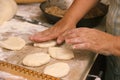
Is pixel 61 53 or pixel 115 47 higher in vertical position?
pixel 115 47

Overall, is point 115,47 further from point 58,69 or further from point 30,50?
point 30,50

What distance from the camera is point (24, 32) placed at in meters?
1.12

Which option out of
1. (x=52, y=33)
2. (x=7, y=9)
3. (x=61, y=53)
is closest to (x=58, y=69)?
(x=61, y=53)

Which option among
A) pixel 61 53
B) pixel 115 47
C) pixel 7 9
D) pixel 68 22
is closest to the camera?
pixel 115 47

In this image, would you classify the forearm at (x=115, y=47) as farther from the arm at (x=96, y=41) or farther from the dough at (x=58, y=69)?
the dough at (x=58, y=69)

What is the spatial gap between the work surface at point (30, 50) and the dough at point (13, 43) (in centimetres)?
2

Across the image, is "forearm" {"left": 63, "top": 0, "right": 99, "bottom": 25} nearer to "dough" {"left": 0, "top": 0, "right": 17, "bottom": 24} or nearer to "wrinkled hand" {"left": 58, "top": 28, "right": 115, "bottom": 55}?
"wrinkled hand" {"left": 58, "top": 28, "right": 115, "bottom": 55}

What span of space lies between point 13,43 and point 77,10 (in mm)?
328

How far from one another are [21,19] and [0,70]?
436mm

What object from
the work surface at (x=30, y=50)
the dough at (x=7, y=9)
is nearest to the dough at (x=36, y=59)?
the work surface at (x=30, y=50)

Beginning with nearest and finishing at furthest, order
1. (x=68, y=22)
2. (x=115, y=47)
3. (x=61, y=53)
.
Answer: (x=115, y=47) → (x=61, y=53) → (x=68, y=22)

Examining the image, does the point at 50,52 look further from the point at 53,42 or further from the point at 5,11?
the point at 5,11

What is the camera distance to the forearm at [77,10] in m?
1.08

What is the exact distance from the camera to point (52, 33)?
1.04 metres
